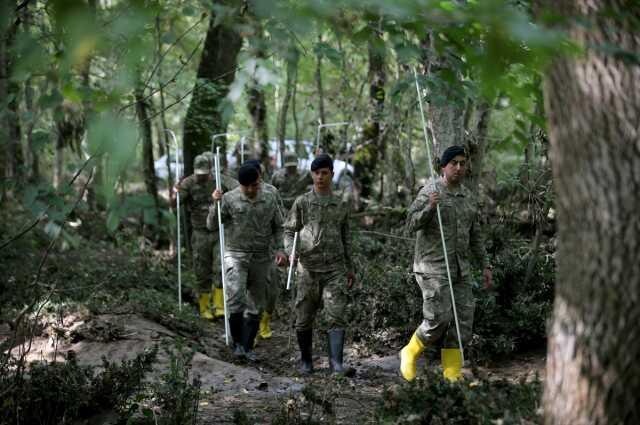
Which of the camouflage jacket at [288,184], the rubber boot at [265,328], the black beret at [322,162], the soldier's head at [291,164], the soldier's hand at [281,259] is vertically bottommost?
the rubber boot at [265,328]

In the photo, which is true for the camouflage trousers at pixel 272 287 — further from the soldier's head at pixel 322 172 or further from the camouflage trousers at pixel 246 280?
the soldier's head at pixel 322 172

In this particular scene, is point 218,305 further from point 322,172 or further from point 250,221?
point 322,172

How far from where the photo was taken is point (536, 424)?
15.1 feet

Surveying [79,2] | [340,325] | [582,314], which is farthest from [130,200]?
[340,325]

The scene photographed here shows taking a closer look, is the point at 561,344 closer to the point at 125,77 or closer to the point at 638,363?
the point at 638,363

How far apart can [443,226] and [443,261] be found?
36 centimetres

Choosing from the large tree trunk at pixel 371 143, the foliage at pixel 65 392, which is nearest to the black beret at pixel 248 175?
the foliage at pixel 65 392

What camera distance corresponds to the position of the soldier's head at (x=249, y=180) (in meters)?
9.91

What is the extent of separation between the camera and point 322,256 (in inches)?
343

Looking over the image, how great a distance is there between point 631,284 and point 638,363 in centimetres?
37

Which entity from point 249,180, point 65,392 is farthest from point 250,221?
point 65,392

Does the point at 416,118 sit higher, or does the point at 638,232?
the point at 416,118

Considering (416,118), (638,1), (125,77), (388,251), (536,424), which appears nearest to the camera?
(125,77)

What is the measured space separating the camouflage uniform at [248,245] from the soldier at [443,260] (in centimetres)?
268
